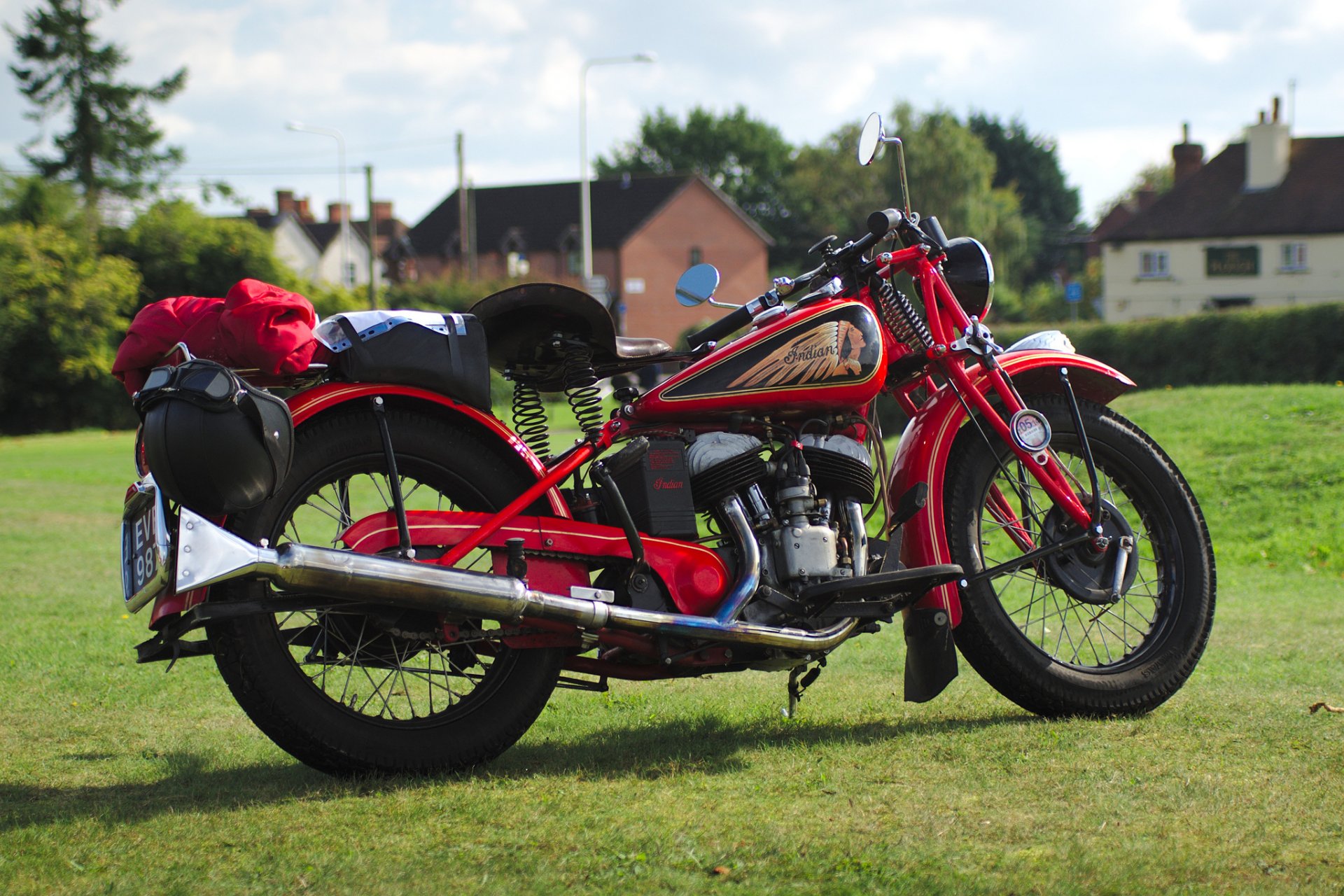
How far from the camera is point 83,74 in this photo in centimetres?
5116

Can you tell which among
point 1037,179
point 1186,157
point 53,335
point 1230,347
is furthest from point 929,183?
point 1230,347

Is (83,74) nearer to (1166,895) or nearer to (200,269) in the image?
(200,269)

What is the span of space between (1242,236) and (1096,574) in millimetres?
54771

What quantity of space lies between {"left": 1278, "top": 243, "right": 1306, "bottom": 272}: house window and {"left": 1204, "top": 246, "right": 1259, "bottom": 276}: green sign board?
0.93m

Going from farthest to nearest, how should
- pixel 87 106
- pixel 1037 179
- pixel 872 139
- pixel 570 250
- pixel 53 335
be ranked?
pixel 1037 179 → pixel 570 250 → pixel 87 106 → pixel 53 335 → pixel 872 139

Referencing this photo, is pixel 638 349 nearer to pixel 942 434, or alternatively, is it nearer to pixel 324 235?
pixel 942 434

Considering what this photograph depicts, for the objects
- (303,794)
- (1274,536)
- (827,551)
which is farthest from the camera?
(1274,536)

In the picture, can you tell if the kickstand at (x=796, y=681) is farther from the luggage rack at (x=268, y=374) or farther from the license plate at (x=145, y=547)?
the license plate at (x=145, y=547)

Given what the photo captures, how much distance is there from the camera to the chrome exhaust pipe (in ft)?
11.0

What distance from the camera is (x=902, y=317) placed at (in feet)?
15.5

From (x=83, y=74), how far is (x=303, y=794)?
5439 centimetres

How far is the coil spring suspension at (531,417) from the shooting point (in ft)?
14.4

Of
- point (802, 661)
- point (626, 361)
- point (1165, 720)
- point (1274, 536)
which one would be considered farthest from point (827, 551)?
point (1274, 536)

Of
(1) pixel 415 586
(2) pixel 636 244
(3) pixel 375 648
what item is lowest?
(3) pixel 375 648
